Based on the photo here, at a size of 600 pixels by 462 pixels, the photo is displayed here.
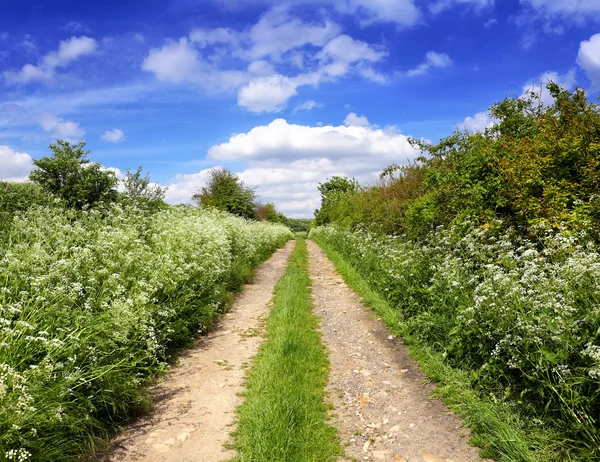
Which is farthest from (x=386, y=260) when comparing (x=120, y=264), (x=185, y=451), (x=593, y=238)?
(x=185, y=451)

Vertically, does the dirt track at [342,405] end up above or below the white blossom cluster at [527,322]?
below

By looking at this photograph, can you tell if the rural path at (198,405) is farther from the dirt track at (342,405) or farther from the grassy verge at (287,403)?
the grassy verge at (287,403)

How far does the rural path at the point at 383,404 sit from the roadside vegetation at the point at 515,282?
0.89 ft

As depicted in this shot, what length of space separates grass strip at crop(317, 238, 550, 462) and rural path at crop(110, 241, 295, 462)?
2.68 meters

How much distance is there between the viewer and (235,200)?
36406 mm

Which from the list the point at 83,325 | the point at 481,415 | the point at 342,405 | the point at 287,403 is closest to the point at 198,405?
the point at 287,403

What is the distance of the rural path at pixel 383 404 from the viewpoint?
4375mm

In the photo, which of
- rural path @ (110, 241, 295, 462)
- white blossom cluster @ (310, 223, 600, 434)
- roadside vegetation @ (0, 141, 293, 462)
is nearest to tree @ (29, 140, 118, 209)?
roadside vegetation @ (0, 141, 293, 462)

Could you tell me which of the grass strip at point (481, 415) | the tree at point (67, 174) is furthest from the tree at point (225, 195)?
the grass strip at point (481, 415)

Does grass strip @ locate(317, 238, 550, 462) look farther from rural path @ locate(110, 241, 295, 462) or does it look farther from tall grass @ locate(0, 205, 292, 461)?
tall grass @ locate(0, 205, 292, 461)

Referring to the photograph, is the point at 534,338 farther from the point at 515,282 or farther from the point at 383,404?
the point at 383,404

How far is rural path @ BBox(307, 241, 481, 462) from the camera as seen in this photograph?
4375mm

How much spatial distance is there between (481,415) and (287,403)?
7.26 ft

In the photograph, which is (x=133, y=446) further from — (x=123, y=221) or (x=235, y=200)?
(x=235, y=200)
